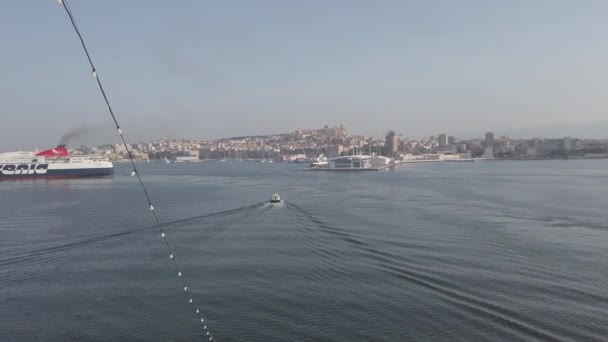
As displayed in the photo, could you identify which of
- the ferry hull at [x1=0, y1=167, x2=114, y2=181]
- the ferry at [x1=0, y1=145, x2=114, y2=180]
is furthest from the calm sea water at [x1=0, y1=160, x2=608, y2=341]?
the ferry at [x1=0, y1=145, x2=114, y2=180]

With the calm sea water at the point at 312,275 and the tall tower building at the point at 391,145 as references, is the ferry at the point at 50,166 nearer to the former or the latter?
the calm sea water at the point at 312,275

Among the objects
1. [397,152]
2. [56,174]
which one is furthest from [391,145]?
[56,174]

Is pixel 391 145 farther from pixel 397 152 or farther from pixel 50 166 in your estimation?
pixel 50 166

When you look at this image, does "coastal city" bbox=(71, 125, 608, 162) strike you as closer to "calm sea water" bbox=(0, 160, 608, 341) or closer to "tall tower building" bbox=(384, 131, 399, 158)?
"tall tower building" bbox=(384, 131, 399, 158)

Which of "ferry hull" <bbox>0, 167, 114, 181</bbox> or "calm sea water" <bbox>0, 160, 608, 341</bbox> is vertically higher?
"ferry hull" <bbox>0, 167, 114, 181</bbox>

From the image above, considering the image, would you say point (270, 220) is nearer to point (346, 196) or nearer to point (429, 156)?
point (346, 196)

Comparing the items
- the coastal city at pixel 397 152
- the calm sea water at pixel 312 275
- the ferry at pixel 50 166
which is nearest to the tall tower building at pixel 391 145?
the coastal city at pixel 397 152

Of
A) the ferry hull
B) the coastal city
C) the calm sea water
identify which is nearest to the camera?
the calm sea water
